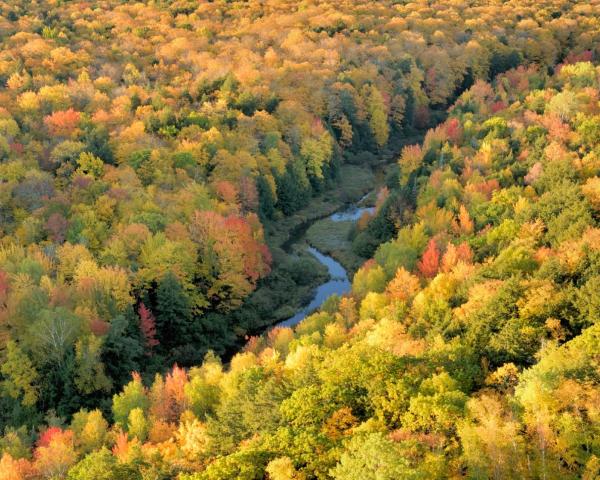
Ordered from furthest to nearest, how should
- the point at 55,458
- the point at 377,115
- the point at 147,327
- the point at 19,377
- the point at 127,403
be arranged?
the point at 377,115
the point at 147,327
the point at 19,377
the point at 127,403
the point at 55,458

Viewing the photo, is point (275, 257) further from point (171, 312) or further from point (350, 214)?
point (350, 214)

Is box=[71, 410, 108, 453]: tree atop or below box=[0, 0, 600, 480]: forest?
below

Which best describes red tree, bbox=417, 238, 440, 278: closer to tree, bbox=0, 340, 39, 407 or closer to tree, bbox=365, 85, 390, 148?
tree, bbox=0, 340, 39, 407

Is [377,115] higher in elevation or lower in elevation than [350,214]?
higher

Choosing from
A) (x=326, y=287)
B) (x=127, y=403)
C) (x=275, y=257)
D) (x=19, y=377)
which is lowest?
(x=326, y=287)

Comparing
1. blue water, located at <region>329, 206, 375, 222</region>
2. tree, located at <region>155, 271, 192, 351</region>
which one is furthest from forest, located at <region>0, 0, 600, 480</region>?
blue water, located at <region>329, 206, 375, 222</region>

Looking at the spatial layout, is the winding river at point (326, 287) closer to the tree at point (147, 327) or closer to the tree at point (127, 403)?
the tree at point (147, 327)

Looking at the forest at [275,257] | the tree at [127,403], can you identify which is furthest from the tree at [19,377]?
the tree at [127,403]

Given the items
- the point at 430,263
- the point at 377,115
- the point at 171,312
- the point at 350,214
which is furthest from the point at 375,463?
the point at 377,115

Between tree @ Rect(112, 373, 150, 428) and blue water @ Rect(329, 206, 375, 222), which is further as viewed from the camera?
blue water @ Rect(329, 206, 375, 222)
